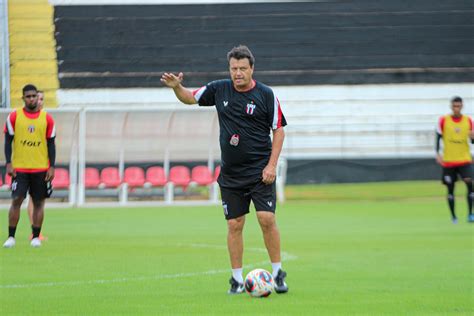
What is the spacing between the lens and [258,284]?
27.4ft

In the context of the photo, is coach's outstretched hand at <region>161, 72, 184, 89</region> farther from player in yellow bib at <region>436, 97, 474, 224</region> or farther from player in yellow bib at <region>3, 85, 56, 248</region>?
player in yellow bib at <region>436, 97, 474, 224</region>

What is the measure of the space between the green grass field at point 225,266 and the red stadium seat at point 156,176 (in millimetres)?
4882

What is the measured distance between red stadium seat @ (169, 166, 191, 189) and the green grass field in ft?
15.9

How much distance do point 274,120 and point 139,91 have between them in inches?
927

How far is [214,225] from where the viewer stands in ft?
61.3

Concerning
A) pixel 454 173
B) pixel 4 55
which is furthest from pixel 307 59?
pixel 4 55

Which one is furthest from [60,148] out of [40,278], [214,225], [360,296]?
[360,296]

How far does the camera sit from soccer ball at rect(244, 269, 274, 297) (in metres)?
8.35

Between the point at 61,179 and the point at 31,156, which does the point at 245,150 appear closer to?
the point at 31,156

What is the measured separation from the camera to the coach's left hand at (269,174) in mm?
8664

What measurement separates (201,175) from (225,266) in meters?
15.5

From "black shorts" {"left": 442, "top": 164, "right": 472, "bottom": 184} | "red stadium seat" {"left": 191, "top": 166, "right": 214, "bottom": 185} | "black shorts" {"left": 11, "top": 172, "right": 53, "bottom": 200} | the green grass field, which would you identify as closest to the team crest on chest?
the green grass field

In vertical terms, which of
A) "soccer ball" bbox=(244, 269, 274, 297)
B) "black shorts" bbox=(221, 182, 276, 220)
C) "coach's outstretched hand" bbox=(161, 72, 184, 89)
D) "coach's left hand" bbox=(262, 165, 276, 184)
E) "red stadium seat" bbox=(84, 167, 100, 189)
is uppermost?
"coach's outstretched hand" bbox=(161, 72, 184, 89)

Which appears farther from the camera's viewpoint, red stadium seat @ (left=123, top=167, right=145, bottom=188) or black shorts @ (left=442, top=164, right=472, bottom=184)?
red stadium seat @ (left=123, top=167, right=145, bottom=188)
